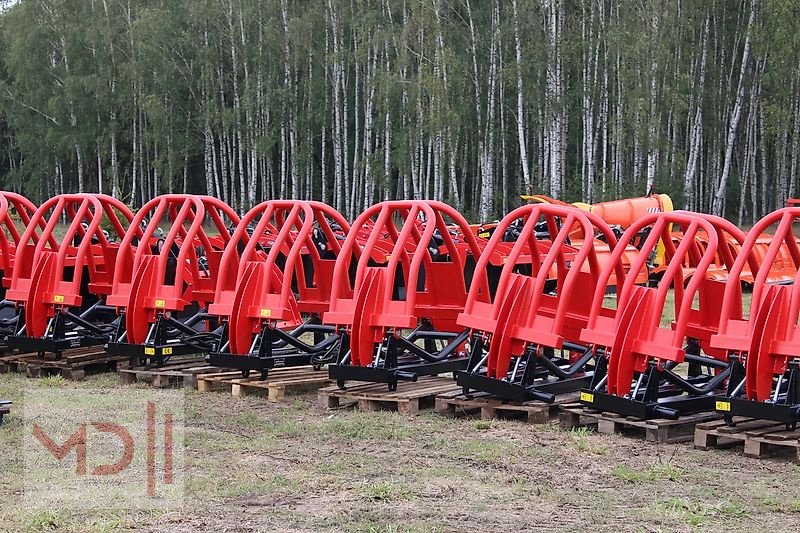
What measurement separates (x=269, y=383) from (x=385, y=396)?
1.24 m

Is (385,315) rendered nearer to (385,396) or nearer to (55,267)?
(385,396)

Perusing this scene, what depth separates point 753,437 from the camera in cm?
781

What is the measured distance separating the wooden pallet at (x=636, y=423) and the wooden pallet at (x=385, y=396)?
4.14 ft

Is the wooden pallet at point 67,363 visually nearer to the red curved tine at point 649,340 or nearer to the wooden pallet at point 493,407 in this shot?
the wooden pallet at point 493,407

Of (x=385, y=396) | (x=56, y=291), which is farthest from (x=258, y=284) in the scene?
(x=56, y=291)

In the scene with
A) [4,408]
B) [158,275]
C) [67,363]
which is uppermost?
[158,275]

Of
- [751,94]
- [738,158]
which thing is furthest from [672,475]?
[738,158]

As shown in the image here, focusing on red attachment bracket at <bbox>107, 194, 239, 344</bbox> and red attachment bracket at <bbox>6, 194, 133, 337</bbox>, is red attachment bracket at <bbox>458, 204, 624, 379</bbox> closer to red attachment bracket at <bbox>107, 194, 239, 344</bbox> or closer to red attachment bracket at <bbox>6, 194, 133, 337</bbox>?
red attachment bracket at <bbox>107, 194, 239, 344</bbox>

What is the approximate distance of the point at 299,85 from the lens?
128 ft

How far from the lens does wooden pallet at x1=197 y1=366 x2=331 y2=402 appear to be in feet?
33.2

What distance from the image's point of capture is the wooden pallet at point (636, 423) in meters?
8.23

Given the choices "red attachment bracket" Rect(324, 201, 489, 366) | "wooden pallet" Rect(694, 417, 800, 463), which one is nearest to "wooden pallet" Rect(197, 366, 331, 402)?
"red attachment bracket" Rect(324, 201, 489, 366)

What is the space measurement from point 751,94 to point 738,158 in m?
5.15

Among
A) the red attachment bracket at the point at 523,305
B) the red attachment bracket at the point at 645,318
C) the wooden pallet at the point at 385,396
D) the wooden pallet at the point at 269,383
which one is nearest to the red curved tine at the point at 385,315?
the wooden pallet at the point at 385,396
